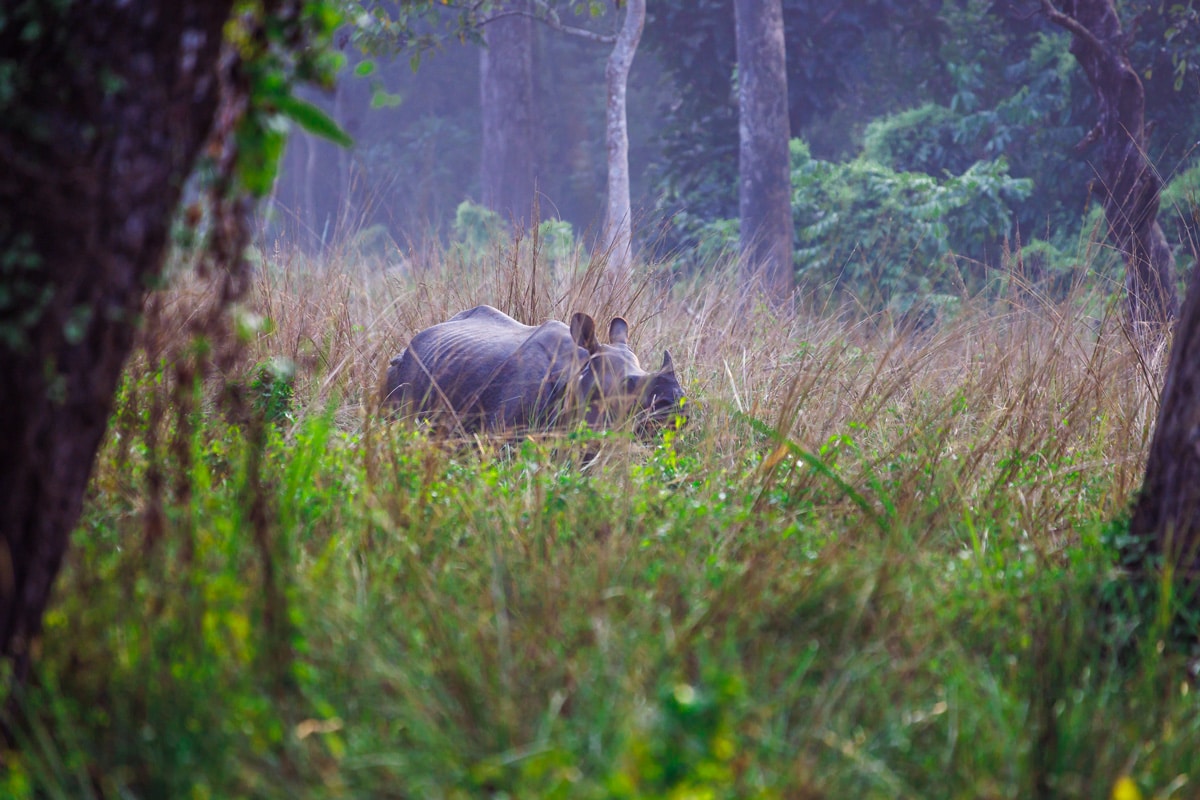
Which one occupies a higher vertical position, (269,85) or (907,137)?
(907,137)

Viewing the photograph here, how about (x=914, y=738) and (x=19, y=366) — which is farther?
(x=914, y=738)

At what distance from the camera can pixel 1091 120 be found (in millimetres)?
11141

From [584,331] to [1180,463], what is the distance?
267cm

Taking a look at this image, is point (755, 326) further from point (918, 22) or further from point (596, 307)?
point (918, 22)

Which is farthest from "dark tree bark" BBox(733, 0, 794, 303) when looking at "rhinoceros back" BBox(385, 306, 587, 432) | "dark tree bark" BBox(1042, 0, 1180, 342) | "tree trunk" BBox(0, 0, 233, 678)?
"tree trunk" BBox(0, 0, 233, 678)

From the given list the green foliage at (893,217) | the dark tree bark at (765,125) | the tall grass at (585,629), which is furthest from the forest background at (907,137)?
the tall grass at (585,629)

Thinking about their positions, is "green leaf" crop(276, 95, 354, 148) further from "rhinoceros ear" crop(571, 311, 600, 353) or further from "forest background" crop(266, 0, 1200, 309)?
"forest background" crop(266, 0, 1200, 309)

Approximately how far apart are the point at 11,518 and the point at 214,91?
0.74 meters

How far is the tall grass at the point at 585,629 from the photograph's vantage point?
5.18ft

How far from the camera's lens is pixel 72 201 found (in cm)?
156

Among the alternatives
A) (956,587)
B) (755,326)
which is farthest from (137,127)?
(755,326)

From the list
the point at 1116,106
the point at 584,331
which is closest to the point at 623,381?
the point at 584,331

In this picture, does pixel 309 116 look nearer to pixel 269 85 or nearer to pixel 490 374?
pixel 269 85

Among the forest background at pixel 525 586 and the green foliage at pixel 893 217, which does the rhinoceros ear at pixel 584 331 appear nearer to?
the forest background at pixel 525 586
